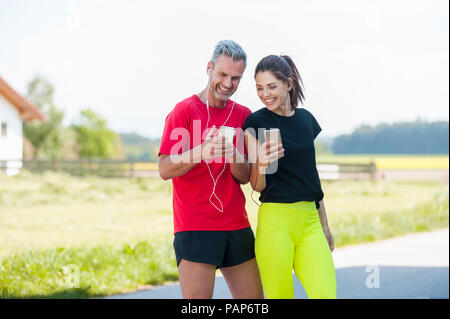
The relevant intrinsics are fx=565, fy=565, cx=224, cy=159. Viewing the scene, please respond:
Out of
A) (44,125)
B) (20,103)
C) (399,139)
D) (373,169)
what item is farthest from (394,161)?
(44,125)

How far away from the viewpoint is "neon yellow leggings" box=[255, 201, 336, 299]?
2.48m

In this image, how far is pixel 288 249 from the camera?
98.7 inches

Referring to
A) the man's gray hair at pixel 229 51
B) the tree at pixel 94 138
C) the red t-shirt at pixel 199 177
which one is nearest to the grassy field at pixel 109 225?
the red t-shirt at pixel 199 177

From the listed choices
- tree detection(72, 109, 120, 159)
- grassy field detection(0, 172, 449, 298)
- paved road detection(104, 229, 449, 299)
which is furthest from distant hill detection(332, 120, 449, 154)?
tree detection(72, 109, 120, 159)

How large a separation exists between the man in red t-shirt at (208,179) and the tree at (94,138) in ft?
152

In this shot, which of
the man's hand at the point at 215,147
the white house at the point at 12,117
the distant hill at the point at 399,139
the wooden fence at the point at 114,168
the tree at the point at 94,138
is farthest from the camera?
the tree at the point at 94,138

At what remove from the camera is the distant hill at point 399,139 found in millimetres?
17328

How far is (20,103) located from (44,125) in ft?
58.5

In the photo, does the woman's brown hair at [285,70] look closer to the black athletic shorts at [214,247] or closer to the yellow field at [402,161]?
the black athletic shorts at [214,247]

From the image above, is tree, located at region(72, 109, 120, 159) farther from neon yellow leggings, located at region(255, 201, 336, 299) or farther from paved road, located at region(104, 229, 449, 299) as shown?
neon yellow leggings, located at region(255, 201, 336, 299)

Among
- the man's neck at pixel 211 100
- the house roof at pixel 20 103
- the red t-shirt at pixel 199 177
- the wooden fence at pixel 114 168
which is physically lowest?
the wooden fence at pixel 114 168

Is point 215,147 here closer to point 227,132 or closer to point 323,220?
point 227,132
